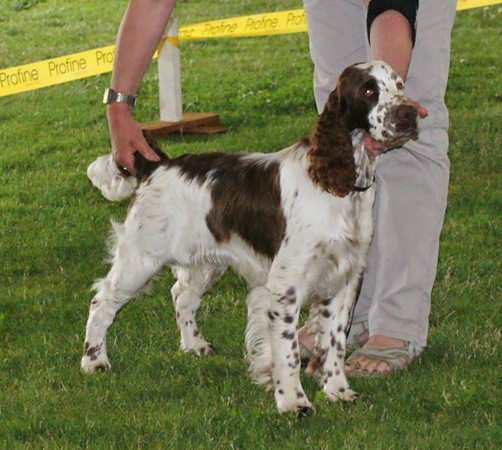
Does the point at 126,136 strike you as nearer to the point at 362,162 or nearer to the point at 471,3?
the point at 362,162

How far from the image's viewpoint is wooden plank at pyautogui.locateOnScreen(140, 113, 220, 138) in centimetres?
1048

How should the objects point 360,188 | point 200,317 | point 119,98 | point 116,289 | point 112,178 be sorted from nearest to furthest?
point 360,188, point 119,98, point 116,289, point 112,178, point 200,317

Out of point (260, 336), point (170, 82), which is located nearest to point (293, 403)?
point (260, 336)

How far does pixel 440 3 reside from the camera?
5.33 meters

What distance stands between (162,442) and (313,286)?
1.02 metres

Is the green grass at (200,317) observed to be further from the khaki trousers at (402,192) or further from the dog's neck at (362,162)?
the dog's neck at (362,162)

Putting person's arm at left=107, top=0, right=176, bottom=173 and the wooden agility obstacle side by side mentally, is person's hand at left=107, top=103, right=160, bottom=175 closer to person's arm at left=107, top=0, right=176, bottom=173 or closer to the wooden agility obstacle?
person's arm at left=107, top=0, right=176, bottom=173

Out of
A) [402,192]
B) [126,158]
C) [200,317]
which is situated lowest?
[200,317]

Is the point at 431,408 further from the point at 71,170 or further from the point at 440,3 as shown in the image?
the point at 71,170

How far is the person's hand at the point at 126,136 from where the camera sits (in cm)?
526

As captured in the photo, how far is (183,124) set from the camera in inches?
421

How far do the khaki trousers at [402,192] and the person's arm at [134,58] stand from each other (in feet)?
2.78

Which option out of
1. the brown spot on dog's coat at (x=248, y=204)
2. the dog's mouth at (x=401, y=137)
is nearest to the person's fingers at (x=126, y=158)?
the brown spot on dog's coat at (x=248, y=204)

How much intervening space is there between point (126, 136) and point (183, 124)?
213 inches
